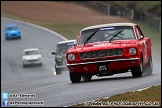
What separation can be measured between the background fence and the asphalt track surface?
9.63 m

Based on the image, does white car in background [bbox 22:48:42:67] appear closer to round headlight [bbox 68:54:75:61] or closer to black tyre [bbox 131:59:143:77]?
round headlight [bbox 68:54:75:61]

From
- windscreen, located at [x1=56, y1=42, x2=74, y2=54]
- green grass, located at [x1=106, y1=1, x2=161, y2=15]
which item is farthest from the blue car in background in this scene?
windscreen, located at [x1=56, y1=42, x2=74, y2=54]

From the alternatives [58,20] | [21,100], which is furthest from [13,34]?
[21,100]

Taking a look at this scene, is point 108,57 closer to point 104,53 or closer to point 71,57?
point 104,53

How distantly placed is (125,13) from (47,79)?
4012cm

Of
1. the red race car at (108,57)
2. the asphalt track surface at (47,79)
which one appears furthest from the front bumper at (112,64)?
the asphalt track surface at (47,79)

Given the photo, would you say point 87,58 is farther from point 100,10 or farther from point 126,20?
point 100,10

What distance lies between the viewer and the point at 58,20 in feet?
201

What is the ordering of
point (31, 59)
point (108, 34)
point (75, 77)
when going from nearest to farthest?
1. point (75, 77)
2. point (108, 34)
3. point (31, 59)

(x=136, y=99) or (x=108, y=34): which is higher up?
(x=108, y=34)

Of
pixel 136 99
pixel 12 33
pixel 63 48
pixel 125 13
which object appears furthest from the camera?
pixel 125 13

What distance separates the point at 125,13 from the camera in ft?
200

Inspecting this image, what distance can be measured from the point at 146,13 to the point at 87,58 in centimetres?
4139

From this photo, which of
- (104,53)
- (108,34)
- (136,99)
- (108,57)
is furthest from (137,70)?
(136,99)
